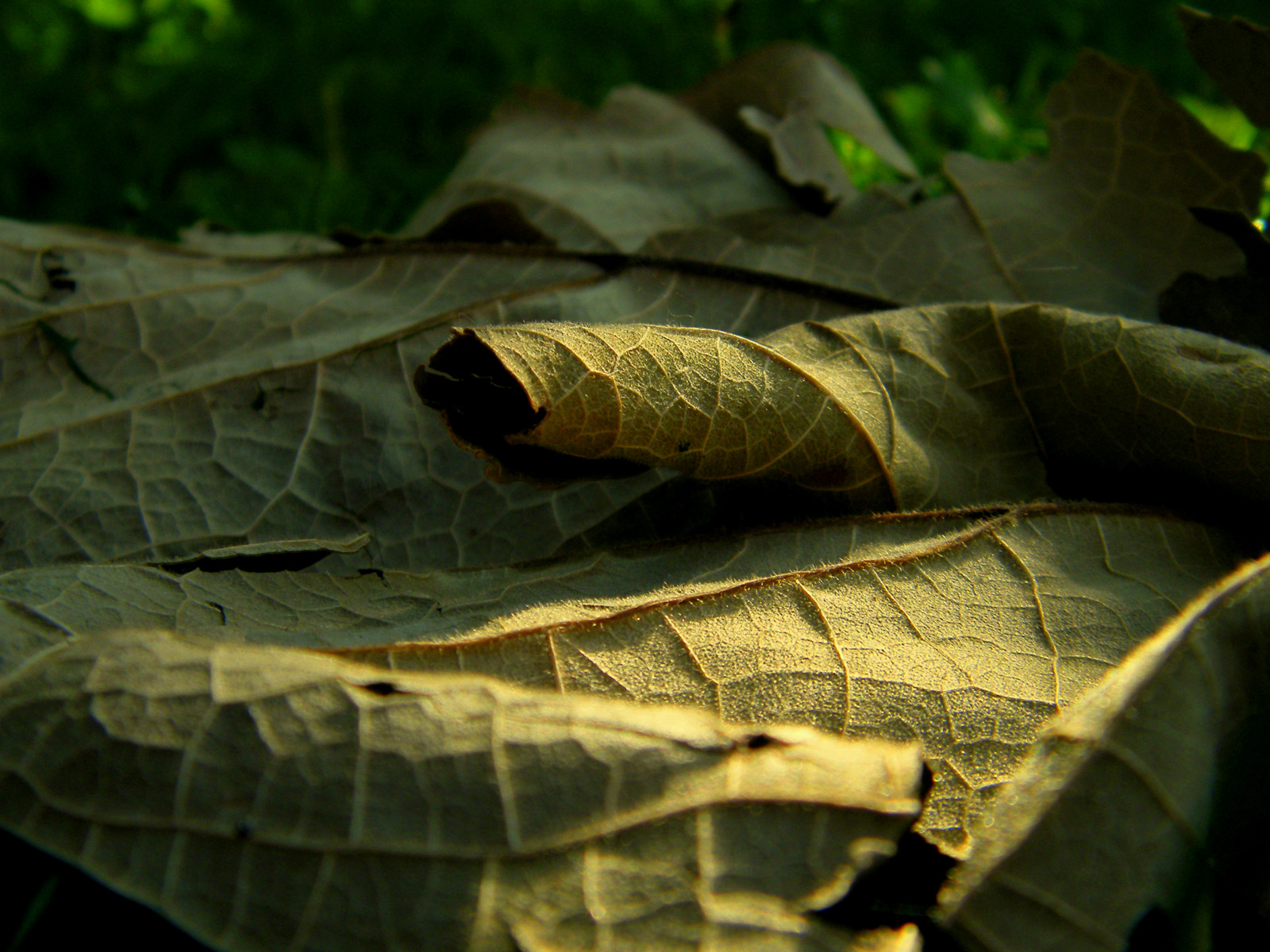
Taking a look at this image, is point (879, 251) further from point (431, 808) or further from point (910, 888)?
point (431, 808)

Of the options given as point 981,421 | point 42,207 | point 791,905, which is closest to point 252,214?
point 42,207

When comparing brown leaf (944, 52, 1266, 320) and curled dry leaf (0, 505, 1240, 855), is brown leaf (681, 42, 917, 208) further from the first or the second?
curled dry leaf (0, 505, 1240, 855)

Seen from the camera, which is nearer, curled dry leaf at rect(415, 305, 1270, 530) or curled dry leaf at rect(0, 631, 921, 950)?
curled dry leaf at rect(0, 631, 921, 950)

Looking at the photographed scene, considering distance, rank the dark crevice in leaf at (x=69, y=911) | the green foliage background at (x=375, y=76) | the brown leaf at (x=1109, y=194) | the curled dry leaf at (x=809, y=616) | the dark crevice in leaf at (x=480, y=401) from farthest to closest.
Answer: the green foliage background at (x=375, y=76), the brown leaf at (x=1109, y=194), the dark crevice in leaf at (x=480, y=401), the curled dry leaf at (x=809, y=616), the dark crevice in leaf at (x=69, y=911)

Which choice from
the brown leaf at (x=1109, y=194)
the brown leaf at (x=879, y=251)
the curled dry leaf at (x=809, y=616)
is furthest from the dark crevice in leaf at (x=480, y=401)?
the brown leaf at (x=1109, y=194)

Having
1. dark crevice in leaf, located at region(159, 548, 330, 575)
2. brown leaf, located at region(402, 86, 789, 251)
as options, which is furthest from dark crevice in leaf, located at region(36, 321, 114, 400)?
brown leaf, located at region(402, 86, 789, 251)

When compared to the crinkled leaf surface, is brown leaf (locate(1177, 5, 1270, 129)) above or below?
above

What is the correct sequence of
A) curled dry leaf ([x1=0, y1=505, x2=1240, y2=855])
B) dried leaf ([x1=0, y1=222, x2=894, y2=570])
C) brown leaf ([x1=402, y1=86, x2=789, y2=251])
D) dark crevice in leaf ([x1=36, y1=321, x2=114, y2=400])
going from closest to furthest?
curled dry leaf ([x1=0, y1=505, x2=1240, y2=855]) < dried leaf ([x1=0, y1=222, x2=894, y2=570]) < dark crevice in leaf ([x1=36, y1=321, x2=114, y2=400]) < brown leaf ([x1=402, y1=86, x2=789, y2=251])

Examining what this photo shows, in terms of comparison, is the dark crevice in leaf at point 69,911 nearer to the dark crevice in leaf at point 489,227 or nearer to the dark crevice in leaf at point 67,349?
the dark crevice in leaf at point 67,349
